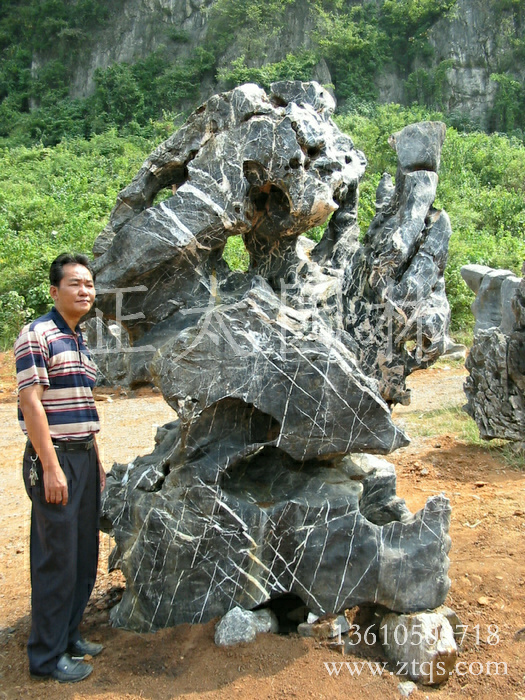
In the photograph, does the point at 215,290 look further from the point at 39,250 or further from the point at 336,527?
the point at 39,250

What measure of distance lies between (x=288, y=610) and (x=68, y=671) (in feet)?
3.19

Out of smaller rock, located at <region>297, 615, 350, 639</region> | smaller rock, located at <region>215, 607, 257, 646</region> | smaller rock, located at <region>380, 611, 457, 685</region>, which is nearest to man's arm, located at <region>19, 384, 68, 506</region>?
smaller rock, located at <region>215, 607, 257, 646</region>

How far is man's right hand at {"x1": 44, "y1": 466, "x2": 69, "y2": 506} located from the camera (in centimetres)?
238

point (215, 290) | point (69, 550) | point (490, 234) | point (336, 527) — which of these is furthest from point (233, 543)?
point (490, 234)

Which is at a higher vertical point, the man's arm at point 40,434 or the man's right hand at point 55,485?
the man's arm at point 40,434

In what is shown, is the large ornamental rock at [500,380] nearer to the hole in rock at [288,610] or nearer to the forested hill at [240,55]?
the hole in rock at [288,610]

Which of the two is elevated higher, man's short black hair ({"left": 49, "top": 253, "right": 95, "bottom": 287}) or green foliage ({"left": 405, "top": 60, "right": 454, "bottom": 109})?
green foliage ({"left": 405, "top": 60, "right": 454, "bottom": 109})

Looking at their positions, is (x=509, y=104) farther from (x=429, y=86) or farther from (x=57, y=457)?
(x=57, y=457)

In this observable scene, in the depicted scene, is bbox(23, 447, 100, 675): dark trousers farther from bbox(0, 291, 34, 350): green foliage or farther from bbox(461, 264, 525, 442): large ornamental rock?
bbox(0, 291, 34, 350): green foliage

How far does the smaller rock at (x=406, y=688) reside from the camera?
2377 mm

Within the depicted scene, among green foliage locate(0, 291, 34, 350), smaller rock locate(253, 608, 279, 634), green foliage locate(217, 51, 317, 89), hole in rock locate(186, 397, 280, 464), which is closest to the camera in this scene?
smaller rock locate(253, 608, 279, 634)

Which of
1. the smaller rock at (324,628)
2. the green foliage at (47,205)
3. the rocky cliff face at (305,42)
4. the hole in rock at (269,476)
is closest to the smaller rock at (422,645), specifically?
the smaller rock at (324,628)

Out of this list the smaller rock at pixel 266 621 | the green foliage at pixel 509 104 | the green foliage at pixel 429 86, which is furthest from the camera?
the green foliage at pixel 429 86

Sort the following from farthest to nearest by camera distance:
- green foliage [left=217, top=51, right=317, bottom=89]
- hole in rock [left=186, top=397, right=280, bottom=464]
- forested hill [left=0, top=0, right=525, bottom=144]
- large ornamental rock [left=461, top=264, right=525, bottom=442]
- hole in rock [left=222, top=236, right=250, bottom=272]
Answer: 1. forested hill [left=0, top=0, right=525, bottom=144]
2. green foliage [left=217, top=51, right=317, bottom=89]
3. hole in rock [left=222, top=236, right=250, bottom=272]
4. large ornamental rock [left=461, top=264, right=525, bottom=442]
5. hole in rock [left=186, top=397, right=280, bottom=464]
